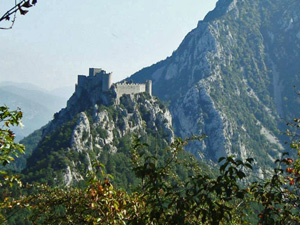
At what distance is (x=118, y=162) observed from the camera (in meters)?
100

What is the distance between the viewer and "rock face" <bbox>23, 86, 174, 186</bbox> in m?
84.9

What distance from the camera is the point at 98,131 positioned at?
330 feet

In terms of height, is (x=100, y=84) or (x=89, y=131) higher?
(x=100, y=84)

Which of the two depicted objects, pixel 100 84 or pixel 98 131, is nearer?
pixel 98 131

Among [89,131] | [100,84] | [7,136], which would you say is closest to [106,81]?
[100,84]

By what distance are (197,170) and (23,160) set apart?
174m

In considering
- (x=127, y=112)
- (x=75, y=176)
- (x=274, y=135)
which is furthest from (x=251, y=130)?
(x=75, y=176)

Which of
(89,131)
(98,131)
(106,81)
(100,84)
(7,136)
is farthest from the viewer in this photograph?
(100,84)

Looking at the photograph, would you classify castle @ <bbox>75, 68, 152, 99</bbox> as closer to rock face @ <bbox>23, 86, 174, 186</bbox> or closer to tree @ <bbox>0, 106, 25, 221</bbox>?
rock face @ <bbox>23, 86, 174, 186</bbox>

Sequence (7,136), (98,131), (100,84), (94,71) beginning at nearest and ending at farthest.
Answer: (7,136)
(98,131)
(100,84)
(94,71)

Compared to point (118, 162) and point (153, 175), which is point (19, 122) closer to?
point (153, 175)

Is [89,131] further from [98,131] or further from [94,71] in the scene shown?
[94,71]

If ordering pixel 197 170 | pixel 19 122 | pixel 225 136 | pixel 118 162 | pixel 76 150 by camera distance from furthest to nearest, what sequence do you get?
1. pixel 225 136
2. pixel 118 162
3. pixel 76 150
4. pixel 197 170
5. pixel 19 122

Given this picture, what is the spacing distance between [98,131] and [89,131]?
13.7 ft
